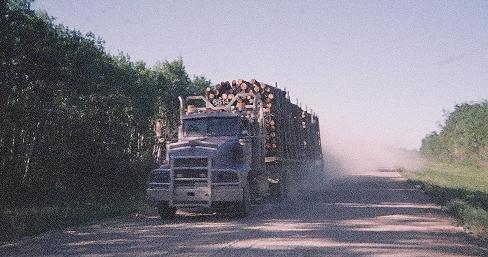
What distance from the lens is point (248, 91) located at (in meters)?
16.4

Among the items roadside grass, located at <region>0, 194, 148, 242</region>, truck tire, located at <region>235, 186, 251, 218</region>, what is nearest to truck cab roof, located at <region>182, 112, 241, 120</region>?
truck tire, located at <region>235, 186, 251, 218</region>

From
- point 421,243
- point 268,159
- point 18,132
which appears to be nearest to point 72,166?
point 18,132

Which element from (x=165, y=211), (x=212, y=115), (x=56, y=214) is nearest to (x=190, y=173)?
(x=165, y=211)

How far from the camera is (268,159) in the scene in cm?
1541

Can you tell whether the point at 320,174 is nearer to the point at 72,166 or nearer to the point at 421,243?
the point at 72,166

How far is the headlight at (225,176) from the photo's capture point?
1120cm

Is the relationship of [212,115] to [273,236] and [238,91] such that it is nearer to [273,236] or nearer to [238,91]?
[238,91]

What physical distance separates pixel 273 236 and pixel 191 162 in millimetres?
3650

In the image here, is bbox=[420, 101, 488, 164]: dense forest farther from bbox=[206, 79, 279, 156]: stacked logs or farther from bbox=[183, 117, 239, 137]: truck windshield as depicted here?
bbox=[183, 117, 239, 137]: truck windshield

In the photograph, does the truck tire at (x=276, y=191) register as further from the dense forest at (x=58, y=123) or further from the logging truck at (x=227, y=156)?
the dense forest at (x=58, y=123)

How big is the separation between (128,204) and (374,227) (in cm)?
A: 854

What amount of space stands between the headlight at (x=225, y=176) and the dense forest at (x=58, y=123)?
319 cm

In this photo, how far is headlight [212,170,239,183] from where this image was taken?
11195 mm

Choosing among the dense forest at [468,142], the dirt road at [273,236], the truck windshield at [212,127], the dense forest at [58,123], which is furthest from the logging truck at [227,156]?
the dense forest at [468,142]
